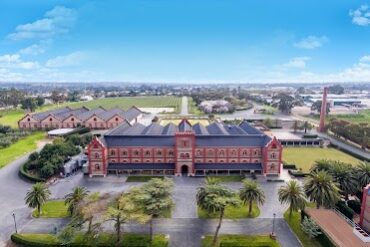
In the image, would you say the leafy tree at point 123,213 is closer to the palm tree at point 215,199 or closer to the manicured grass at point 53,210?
the palm tree at point 215,199

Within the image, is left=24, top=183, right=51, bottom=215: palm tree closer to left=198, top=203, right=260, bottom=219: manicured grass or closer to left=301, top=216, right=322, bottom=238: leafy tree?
left=198, top=203, right=260, bottom=219: manicured grass

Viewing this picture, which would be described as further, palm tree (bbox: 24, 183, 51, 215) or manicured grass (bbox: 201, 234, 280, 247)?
palm tree (bbox: 24, 183, 51, 215)

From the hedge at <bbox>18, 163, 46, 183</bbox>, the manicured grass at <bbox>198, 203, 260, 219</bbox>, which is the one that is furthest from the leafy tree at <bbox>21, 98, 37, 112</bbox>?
the manicured grass at <bbox>198, 203, 260, 219</bbox>

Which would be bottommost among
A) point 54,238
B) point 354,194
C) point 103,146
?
point 54,238

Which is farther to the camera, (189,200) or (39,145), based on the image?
(39,145)

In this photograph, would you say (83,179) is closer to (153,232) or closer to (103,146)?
(103,146)

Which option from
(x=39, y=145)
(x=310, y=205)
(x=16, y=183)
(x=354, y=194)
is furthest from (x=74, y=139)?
(x=354, y=194)

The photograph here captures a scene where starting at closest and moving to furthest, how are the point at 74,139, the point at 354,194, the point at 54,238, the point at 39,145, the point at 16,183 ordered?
the point at 54,238 < the point at 354,194 < the point at 16,183 < the point at 74,139 < the point at 39,145
